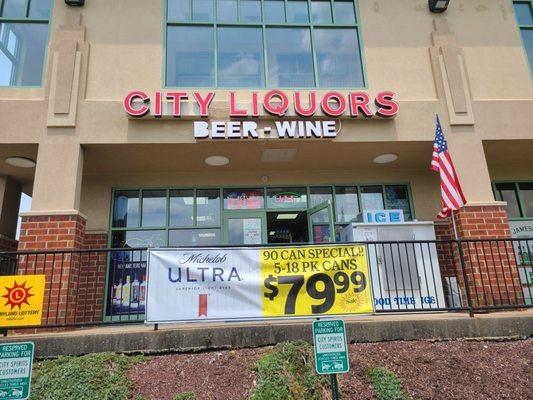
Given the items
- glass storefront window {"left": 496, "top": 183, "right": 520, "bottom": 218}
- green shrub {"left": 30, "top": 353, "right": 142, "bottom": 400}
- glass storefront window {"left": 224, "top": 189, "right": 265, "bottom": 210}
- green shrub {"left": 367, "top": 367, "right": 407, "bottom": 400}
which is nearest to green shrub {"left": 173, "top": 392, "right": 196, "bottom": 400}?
green shrub {"left": 30, "top": 353, "right": 142, "bottom": 400}

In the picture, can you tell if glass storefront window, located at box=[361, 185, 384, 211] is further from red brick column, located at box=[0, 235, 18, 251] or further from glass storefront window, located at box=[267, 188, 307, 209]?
red brick column, located at box=[0, 235, 18, 251]

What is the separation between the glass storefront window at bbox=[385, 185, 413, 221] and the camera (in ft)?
33.5

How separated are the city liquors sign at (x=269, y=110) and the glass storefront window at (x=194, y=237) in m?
2.45

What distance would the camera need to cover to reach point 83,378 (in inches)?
193

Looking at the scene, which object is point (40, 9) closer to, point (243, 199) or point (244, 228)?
point (243, 199)

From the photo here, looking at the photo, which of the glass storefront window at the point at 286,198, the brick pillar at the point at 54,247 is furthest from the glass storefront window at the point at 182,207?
the brick pillar at the point at 54,247

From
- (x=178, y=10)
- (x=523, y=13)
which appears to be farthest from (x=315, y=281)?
(x=523, y=13)

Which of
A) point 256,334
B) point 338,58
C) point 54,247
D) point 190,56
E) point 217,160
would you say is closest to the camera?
point 256,334

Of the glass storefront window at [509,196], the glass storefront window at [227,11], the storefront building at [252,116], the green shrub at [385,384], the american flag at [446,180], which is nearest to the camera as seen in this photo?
the green shrub at [385,384]

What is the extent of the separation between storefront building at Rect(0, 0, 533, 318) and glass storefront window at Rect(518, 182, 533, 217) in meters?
0.04

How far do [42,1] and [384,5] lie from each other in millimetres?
7823

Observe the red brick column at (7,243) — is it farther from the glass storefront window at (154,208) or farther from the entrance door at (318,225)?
the entrance door at (318,225)

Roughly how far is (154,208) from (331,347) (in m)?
6.75

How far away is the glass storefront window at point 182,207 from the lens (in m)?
9.69
